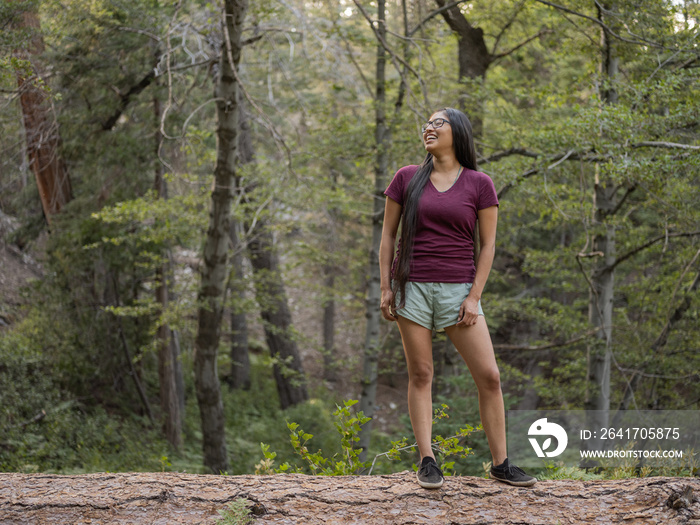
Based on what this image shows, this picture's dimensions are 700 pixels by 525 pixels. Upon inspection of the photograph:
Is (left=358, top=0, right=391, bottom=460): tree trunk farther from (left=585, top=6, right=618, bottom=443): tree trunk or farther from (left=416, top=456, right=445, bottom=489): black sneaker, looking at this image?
(left=416, top=456, right=445, bottom=489): black sneaker

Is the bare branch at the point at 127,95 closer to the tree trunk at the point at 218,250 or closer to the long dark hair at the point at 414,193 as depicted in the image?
the tree trunk at the point at 218,250

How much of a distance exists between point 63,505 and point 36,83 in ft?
13.9

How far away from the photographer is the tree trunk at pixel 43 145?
749 cm

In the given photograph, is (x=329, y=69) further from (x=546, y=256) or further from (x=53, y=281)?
(x=53, y=281)

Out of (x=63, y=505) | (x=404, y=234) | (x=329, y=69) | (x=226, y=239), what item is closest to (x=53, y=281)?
(x=226, y=239)

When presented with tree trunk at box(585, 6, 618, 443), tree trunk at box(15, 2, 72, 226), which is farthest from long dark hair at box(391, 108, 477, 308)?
tree trunk at box(15, 2, 72, 226)

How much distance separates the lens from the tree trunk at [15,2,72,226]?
7490 mm

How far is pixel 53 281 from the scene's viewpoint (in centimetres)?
1027

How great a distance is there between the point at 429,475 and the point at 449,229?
1288mm

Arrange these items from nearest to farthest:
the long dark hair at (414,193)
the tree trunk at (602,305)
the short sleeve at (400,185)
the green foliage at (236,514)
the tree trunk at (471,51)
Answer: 1. the green foliage at (236,514)
2. the long dark hair at (414,193)
3. the short sleeve at (400,185)
4. the tree trunk at (602,305)
5. the tree trunk at (471,51)

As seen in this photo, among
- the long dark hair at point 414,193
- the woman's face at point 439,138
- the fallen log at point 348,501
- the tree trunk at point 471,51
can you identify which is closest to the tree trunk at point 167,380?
the tree trunk at point 471,51

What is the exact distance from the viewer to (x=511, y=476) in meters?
3.04

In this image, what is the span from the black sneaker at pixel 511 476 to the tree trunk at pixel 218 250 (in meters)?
4.50

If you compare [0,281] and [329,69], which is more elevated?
[329,69]
